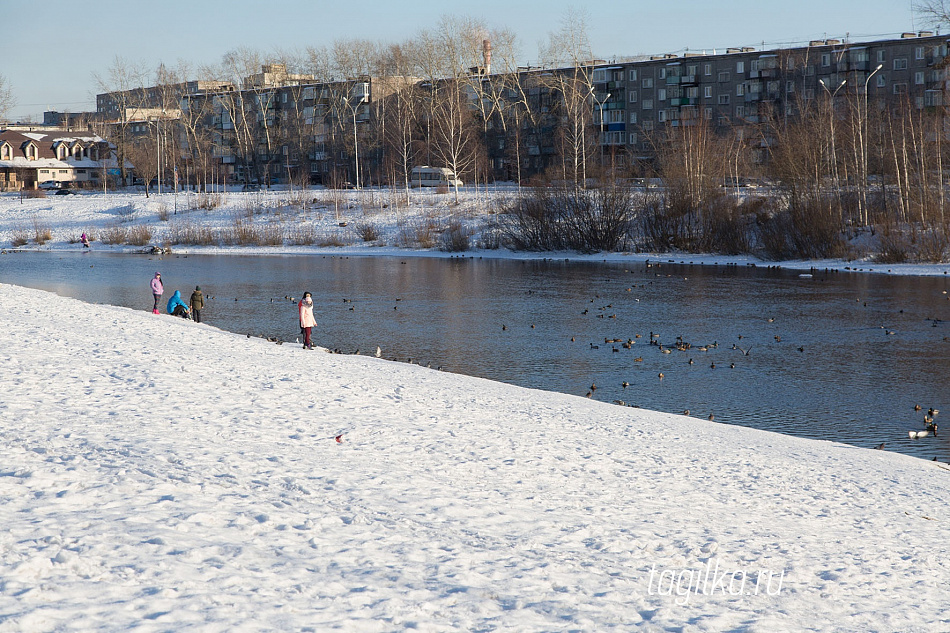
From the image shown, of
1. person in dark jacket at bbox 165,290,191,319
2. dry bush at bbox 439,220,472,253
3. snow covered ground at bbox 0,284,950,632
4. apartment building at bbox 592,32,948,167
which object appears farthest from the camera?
apartment building at bbox 592,32,948,167

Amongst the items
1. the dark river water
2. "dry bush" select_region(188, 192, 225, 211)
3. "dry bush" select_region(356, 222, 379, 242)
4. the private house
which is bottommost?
the dark river water

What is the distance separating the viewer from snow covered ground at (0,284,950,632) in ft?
22.7

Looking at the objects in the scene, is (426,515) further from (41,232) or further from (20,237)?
(41,232)

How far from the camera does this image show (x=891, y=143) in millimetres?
59406

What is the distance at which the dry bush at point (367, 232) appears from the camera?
75812 mm

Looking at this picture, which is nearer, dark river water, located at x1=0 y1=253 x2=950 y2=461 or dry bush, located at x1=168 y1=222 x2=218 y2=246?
dark river water, located at x1=0 y1=253 x2=950 y2=461

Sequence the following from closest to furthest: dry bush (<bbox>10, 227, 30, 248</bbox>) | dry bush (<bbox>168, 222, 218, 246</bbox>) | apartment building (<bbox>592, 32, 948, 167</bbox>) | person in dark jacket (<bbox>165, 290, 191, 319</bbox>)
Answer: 1. person in dark jacket (<bbox>165, 290, 191, 319</bbox>)
2. dry bush (<bbox>168, 222, 218, 246</bbox>)
3. dry bush (<bbox>10, 227, 30, 248</bbox>)
4. apartment building (<bbox>592, 32, 948, 167</bbox>)

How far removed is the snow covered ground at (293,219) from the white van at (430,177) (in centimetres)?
464

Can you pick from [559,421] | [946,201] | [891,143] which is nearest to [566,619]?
[559,421]

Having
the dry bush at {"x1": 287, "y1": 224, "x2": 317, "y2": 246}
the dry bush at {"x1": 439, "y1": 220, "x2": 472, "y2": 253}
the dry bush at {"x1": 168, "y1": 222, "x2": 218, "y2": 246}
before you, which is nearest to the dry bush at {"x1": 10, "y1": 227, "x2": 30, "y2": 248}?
the dry bush at {"x1": 168, "y1": 222, "x2": 218, "y2": 246}

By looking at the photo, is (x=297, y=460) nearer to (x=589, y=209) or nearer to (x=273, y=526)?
(x=273, y=526)

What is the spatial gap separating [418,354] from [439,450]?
457 inches

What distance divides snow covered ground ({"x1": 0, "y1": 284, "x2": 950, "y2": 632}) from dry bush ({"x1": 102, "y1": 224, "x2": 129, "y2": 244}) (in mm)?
68361

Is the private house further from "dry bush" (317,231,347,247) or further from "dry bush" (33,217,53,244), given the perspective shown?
"dry bush" (317,231,347,247)
